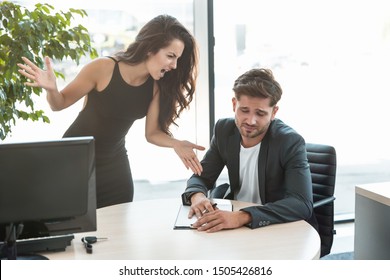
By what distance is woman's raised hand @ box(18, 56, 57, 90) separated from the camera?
8.00 feet

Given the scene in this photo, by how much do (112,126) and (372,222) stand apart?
54.4 inches

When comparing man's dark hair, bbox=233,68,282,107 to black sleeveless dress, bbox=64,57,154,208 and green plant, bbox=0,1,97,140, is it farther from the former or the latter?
green plant, bbox=0,1,97,140

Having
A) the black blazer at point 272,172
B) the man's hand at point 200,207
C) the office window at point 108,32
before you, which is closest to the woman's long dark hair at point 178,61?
the black blazer at point 272,172

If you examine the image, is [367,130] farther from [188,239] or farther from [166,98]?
[188,239]

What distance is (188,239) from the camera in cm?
187

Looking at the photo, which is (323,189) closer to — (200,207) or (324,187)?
(324,187)

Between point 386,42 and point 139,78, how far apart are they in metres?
2.17

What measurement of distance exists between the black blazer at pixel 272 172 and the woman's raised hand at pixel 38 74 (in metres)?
0.80

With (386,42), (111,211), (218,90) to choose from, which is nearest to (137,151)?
(218,90)

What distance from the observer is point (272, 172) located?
239cm

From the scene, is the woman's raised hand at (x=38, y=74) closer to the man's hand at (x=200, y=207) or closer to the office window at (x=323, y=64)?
the man's hand at (x=200, y=207)

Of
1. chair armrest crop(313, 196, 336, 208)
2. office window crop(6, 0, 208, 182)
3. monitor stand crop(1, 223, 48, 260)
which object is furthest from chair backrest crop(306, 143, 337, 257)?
monitor stand crop(1, 223, 48, 260)

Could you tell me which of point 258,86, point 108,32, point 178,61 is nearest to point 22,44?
point 178,61

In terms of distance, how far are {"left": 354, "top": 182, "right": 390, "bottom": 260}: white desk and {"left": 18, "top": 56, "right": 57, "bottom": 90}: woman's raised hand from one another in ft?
5.13
